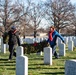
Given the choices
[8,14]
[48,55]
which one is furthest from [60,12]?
[48,55]

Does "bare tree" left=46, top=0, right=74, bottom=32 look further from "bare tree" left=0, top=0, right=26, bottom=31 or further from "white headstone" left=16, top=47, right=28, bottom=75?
"white headstone" left=16, top=47, right=28, bottom=75

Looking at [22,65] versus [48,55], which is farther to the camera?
[48,55]

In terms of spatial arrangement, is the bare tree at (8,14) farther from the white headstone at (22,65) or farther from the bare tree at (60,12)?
the white headstone at (22,65)

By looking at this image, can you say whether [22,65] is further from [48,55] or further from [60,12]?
[60,12]

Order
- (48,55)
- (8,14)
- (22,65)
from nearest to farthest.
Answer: (22,65) < (48,55) < (8,14)

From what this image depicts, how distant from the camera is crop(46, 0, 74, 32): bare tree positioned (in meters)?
57.9

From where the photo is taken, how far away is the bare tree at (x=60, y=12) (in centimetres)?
5791

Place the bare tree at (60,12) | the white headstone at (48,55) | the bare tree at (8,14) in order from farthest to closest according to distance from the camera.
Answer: the bare tree at (60,12) → the bare tree at (8,14) → the white headstone at (48,55)

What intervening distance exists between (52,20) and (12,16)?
1715cm

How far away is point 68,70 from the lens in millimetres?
6957

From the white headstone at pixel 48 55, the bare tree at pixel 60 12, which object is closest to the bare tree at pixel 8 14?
the bare tree at pixel 60 12

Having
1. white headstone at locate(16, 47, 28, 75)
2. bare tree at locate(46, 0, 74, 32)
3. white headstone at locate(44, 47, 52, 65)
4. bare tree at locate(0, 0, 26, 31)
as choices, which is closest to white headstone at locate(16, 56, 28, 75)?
white headstone at locate(16, 47, 28, 75)

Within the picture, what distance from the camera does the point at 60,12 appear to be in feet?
Result: 191

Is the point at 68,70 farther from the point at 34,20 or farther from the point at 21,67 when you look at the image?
the point at 34,20
